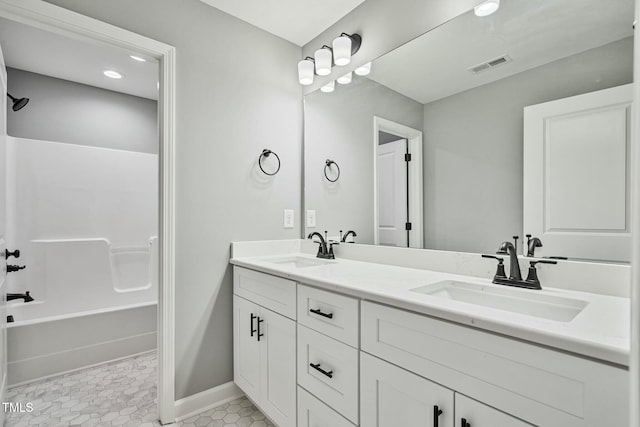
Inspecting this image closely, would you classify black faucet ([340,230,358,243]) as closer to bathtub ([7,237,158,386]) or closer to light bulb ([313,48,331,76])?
light bulb ([313,48,331,76])

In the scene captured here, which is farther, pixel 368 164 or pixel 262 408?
pixel 368 164

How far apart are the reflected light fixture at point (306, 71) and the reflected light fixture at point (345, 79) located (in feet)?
0.67

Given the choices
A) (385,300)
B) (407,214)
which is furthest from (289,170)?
(385,300)

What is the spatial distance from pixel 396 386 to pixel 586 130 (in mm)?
1048

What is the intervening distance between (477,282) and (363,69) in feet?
4.40

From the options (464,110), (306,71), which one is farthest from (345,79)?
(464,110)

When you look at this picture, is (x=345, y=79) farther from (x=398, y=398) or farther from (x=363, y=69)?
(x=398, y=398)

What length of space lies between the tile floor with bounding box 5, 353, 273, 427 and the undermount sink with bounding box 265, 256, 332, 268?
85 cm

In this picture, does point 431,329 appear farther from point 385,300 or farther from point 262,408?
point 262,408

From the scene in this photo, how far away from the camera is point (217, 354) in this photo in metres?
1.90

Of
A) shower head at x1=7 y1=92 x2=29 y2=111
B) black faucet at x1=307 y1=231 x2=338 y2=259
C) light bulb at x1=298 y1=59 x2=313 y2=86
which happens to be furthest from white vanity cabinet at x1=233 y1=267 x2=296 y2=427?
shower head at x1=7 y1=92 x2=29 y2=111

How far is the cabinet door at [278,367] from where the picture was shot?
55.8 inches

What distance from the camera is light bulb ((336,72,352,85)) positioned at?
6.50 ft

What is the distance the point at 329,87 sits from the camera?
211cm
